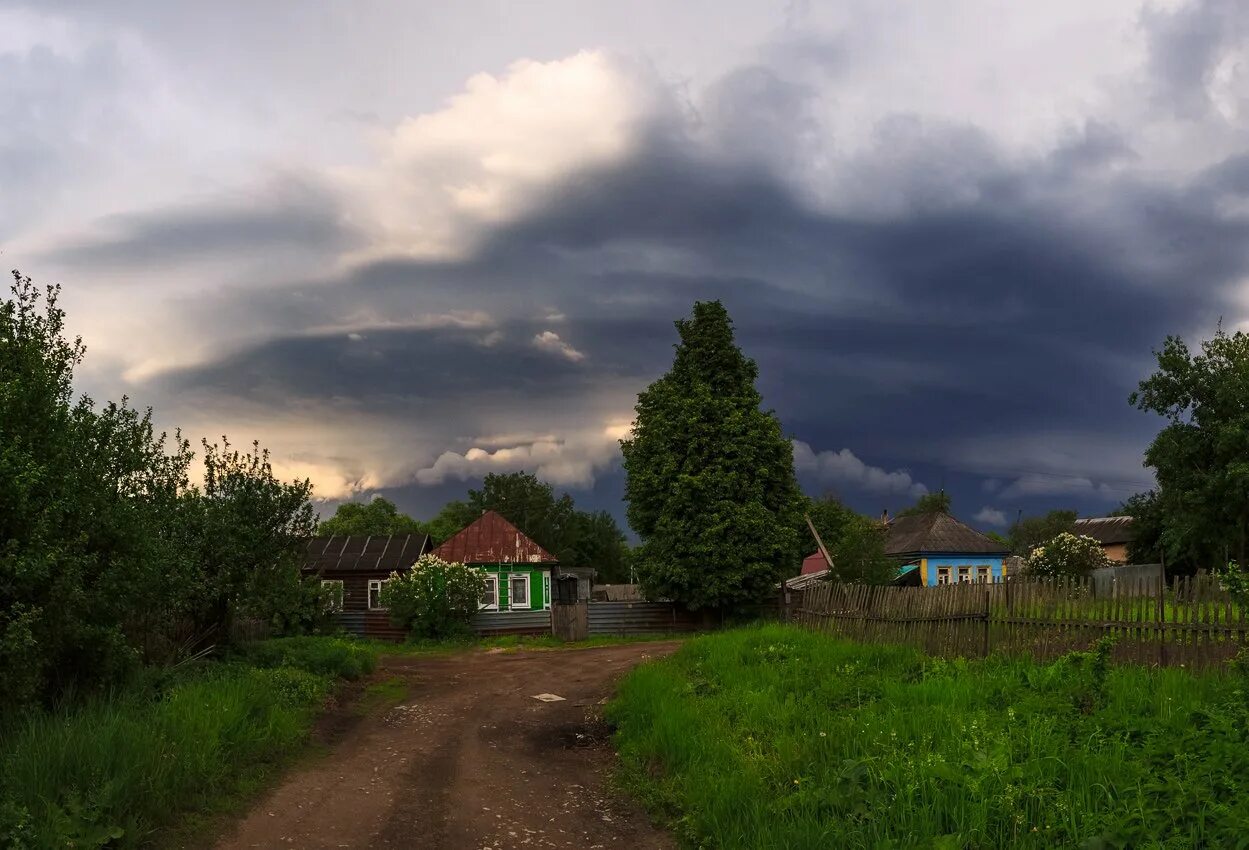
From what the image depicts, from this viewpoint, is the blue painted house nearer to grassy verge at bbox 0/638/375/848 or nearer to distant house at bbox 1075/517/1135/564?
distant house at bbox 1075/517/1135/564

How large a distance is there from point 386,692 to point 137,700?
673cm

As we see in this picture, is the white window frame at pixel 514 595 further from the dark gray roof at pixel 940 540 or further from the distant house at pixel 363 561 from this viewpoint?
the dark gray roof at pixel 940 540

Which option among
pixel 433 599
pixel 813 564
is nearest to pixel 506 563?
pixel 433 599

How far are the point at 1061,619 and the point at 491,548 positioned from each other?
1193 inches

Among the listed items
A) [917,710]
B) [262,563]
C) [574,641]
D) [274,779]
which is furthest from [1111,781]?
[574,641]

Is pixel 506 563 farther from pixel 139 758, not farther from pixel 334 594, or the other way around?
pixel 139 758

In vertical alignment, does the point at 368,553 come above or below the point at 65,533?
below

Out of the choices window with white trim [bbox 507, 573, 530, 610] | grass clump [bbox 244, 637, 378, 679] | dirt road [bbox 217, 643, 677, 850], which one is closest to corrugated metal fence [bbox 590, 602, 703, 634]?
window with white trim [bbox 507, 573, 530, 610]

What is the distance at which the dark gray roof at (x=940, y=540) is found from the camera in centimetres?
5906

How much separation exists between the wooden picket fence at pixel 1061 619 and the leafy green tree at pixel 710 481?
15.8m

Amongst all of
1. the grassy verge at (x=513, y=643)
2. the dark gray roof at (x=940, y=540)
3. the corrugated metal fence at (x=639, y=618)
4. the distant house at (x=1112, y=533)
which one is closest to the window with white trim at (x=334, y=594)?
the grassy verge at (x=513, y=643)

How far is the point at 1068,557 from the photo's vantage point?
38969 mm

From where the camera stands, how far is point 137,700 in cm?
1015

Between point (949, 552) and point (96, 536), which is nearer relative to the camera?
point (96, 536)
